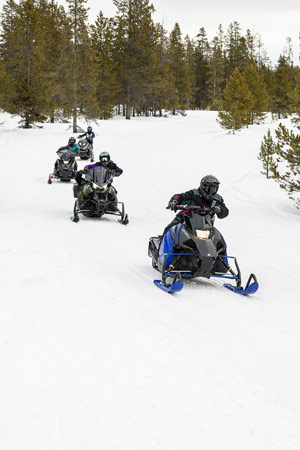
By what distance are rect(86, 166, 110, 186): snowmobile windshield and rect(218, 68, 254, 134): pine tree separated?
23849 millimetres

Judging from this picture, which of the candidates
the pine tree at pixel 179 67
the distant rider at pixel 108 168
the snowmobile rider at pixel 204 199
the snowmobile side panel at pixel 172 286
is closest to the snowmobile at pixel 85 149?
the distant rider at pixel 108 168

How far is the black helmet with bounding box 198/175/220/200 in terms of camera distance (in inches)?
287

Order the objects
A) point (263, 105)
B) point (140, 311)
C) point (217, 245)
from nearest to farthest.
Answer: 1. point (140, 311)
2. point (217, 245)
3. point (263, 105)

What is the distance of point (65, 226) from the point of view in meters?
10.8

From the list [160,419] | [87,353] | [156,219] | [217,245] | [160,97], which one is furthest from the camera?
[160,97]

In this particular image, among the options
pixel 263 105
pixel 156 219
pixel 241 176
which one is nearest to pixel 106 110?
pixel 263 105

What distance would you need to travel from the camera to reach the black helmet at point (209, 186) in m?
7.29

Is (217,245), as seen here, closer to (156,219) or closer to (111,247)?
(111,247)

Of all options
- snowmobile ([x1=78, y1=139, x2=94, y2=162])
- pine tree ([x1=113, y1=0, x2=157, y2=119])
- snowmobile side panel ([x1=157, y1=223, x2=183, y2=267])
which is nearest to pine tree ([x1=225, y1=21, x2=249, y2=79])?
pine tree ([x1=113, y1=0, x2=157, y2=119])

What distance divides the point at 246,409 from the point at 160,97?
5700cm

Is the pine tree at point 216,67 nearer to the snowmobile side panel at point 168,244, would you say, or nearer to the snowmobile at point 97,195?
the snowmobile at point 97,195

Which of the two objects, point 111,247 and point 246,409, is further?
point 111,247

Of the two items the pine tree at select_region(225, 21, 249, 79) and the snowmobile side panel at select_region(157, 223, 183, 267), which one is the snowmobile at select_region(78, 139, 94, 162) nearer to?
the snowmobile side panel at select_region(157, 223, 183, 267)

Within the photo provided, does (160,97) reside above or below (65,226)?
above
